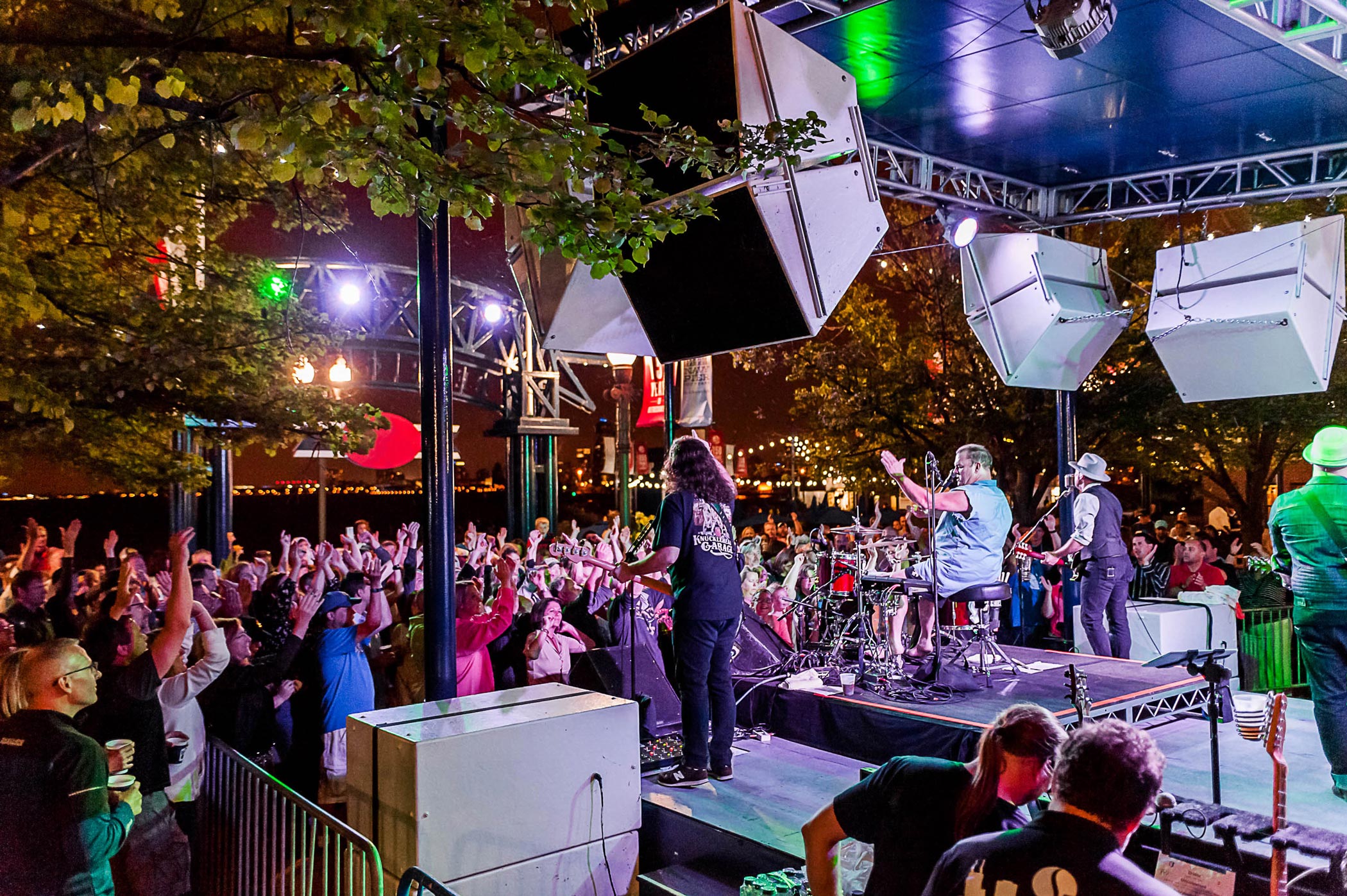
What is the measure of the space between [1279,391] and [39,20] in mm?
12125

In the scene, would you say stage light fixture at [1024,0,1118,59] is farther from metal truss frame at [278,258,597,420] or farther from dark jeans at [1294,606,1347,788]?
metal truss frame at [278,258,597,420]

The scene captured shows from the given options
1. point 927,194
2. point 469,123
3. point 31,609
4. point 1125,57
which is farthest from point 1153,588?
point 31,609

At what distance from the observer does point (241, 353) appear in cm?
865

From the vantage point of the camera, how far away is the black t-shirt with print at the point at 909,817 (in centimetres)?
293

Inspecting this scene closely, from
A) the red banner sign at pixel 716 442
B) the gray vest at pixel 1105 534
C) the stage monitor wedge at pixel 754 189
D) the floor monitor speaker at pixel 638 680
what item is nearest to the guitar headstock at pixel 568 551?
the floor monitor speaker at pixel 638 680

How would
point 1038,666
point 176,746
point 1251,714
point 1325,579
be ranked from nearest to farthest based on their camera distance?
point 1251,714 < point 176,746 < point 1325,579 < point 1038,666

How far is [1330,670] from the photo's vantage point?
5.49 metres

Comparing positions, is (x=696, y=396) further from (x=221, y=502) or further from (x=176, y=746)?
(x=176, y=746)

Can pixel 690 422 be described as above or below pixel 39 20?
below

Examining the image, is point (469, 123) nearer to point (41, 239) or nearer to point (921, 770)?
point (921, 770)

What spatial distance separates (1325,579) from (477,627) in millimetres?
5295

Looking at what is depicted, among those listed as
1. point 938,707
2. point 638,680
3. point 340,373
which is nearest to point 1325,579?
point 938,707

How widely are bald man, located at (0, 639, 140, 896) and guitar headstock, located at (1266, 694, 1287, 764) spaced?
4.40m

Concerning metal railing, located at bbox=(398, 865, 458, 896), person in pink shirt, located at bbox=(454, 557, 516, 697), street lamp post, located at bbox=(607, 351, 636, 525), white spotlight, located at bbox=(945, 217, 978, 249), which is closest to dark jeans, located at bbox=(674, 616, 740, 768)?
person in pink shirt, located at bbox=(454, 557, 516, 697)
